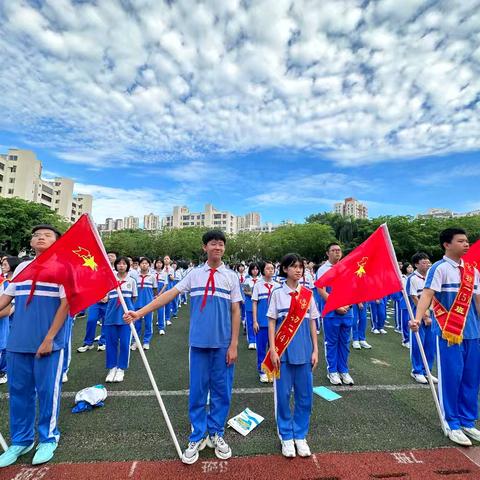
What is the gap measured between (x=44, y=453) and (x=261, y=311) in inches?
145

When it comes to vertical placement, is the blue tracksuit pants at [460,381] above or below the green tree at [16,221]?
below

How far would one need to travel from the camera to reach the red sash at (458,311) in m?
3.42

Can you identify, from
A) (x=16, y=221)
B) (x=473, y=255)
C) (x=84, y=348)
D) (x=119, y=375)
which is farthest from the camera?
(x=16, y=221)

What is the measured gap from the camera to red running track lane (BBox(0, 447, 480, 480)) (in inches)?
107

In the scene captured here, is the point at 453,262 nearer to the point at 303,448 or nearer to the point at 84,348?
the point at 303,448

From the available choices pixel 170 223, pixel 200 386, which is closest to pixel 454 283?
pixel 200 386

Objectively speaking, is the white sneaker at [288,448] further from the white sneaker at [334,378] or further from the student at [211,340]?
the white sneaker at [334,378]

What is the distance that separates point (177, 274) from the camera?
43.3 ft

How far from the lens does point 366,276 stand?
13.0 feet

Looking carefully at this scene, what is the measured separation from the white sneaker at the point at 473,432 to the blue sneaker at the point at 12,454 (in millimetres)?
4937

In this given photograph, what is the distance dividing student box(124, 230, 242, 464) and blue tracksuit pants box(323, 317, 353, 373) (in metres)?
2.49

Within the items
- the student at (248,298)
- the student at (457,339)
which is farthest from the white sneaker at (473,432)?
the student at (248,298)

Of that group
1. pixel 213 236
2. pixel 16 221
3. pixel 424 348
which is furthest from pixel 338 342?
pixel 16 221

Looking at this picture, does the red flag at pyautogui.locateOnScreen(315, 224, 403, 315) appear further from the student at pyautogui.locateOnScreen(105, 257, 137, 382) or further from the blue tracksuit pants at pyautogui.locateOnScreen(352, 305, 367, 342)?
the blue tracksuit pants at pyautogui.locateOnScreen(352, 305, 367, 342)
